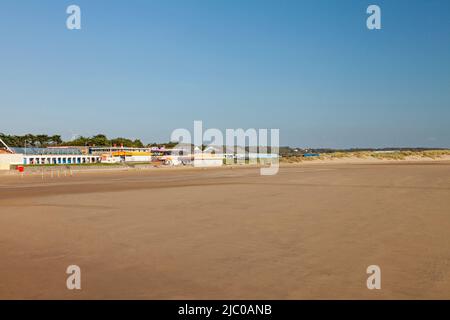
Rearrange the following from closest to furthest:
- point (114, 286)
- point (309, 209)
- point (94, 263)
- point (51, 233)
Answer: point (114, 286) → point (94, 263) → point (51, 233) → point (309, 209)

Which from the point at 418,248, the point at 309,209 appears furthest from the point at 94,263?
the point at 309,209

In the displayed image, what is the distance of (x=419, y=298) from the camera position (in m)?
5.16

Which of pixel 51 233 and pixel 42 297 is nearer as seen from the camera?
pixel 42 297

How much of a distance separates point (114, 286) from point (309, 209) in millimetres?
8428

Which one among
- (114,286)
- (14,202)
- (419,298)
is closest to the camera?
(419,298)

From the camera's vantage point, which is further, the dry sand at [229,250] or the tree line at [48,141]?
the tree line at [48,141]

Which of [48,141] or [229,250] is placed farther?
[48,141]

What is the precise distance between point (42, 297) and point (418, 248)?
682cm

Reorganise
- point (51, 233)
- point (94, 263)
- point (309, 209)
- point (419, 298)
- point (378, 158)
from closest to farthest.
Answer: point (419, 298), point (94, 263), point (51, 233), point (309, 209), point (378, 158)

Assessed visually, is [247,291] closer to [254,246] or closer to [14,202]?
[254,246]

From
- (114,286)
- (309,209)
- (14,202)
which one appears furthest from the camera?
(14,202)

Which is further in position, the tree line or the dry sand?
the tree line

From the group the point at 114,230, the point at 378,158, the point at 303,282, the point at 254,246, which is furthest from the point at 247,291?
the point at 378,158

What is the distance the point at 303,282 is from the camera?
5.80 metres
